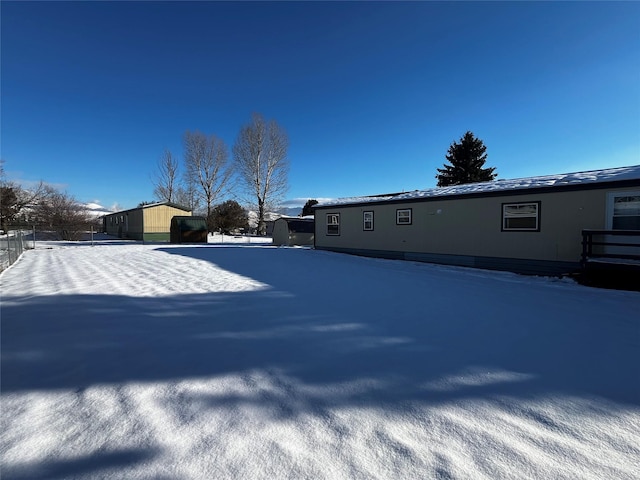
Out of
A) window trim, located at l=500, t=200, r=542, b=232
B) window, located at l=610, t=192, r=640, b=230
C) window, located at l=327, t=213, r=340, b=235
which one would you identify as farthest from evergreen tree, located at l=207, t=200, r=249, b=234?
window, located at l=610, t=192, r=640, b=230

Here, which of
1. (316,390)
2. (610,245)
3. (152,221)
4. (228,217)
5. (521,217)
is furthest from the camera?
(228,217)

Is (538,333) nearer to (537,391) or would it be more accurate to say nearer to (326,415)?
(537,391)

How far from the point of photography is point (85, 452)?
5.90 ft

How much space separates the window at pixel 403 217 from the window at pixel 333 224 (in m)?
3.51

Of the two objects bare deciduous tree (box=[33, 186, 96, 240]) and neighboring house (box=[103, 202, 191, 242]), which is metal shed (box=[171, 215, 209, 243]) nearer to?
neighboring house (box=[103, 202, 191, 242])

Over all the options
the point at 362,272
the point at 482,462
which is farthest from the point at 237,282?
the point at 482,462

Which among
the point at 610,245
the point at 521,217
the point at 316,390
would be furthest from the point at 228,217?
the point at 316,390

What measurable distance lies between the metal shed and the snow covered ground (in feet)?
55.9

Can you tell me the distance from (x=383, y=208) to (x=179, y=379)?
11.2m

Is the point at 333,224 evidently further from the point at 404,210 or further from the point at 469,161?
the point at 469,161

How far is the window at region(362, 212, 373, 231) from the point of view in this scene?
13492mm

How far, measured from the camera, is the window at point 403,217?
1204 centimetres

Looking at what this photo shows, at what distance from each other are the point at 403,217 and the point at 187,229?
1546 cm

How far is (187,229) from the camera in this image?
850 inches
